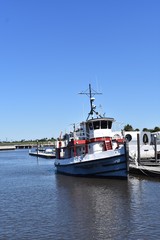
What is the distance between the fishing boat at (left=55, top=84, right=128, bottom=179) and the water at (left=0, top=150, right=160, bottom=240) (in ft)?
8.16

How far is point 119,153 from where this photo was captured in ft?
130

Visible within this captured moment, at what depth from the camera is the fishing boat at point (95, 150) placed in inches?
1582

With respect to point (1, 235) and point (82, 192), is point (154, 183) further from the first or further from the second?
point (1, 235)

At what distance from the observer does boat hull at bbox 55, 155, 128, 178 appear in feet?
131

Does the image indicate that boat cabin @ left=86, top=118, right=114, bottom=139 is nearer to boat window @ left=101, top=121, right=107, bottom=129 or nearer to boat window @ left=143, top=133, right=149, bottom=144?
boat window @ left=101, top=121, right=107, bottom=129

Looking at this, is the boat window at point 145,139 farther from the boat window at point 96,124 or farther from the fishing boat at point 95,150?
the boat window at point 96,124

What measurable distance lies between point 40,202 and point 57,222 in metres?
7.15

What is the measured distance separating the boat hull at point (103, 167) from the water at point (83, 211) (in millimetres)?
1833

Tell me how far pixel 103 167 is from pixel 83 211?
17.1 m

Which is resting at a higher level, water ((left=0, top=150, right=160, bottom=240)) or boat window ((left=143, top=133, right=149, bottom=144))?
boat window ((left=143, top=133, right=149, bottom=144))

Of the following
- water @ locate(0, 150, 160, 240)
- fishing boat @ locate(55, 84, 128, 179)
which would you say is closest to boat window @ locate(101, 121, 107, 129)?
fishing boat @ locate(55, 84, 128, 179)

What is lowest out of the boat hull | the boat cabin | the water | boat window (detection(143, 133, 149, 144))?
the water

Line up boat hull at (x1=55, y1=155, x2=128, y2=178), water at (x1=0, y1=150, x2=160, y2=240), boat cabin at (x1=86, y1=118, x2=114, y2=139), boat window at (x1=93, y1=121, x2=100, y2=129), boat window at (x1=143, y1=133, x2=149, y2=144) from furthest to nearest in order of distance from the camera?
boat window at (x1=143, y1=133, x2=149, y2=144), boat window at (x1=93, y1=121, x2=100, y2=129), boat cabin at (x1=86, y1=118, x2=114, y2=139), boat hull at (x1=55, y1=155, x2=128, y2=178), water at (x1=0, y1=150, x2=160, y2=240)

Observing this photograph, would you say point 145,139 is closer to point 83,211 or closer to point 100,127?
point 100,127
